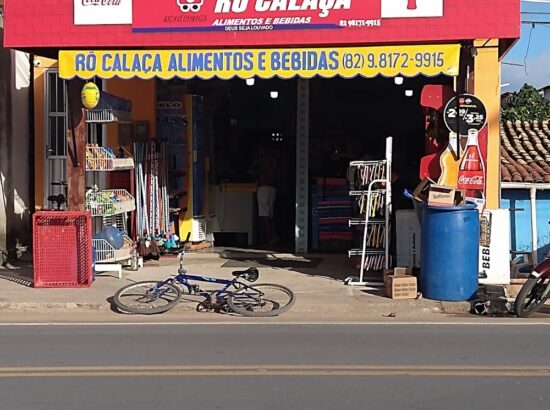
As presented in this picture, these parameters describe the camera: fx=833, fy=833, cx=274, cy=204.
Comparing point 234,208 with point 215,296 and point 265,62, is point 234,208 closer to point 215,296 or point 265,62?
point 265,62

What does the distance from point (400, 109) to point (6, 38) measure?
27.9 feet

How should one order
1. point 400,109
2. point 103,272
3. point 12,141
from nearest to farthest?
point 103,272
point 12,141
point 400,109

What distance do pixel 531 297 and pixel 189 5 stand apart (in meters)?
5.93

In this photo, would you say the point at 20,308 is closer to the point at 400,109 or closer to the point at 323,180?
the point at 323,180

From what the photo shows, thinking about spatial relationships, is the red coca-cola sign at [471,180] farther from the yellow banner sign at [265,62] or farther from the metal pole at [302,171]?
the metal pole at [302,171]

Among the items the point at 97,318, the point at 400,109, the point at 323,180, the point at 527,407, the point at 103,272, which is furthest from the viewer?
the point at 400,109

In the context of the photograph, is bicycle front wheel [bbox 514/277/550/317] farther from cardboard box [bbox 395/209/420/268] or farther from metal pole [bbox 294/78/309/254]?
metal pole [bbox 294/78/309/254]

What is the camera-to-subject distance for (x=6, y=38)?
38.0ft

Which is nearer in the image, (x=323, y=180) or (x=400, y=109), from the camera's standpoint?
(x=323, y=180)

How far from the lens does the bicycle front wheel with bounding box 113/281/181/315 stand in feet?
34.4

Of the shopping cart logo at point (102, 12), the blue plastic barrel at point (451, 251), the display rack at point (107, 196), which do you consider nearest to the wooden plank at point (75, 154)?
the display rack at point (107, 196)

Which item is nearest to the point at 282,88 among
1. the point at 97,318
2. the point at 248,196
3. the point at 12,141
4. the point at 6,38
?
the point at 248,196

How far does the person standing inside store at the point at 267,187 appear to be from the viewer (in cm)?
1634

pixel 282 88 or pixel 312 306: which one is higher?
pixel 282 88
